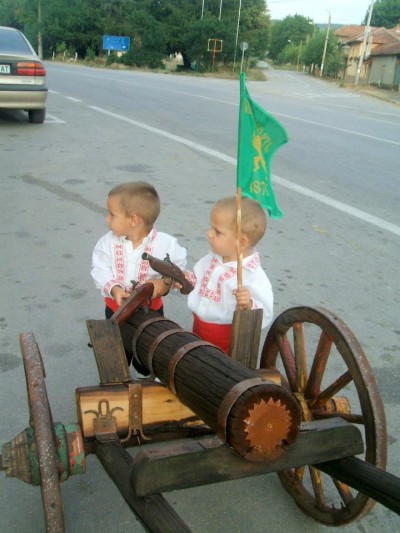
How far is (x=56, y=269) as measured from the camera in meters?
4.29

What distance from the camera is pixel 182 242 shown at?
16.4 ft

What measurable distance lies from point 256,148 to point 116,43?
5181 centimetres

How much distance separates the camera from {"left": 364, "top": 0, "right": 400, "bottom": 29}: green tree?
83062 mm

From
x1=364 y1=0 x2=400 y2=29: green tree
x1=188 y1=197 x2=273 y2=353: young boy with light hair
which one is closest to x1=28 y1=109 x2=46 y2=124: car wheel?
x1=188 y1=197 x2=273 y2=353: young boy with light hair

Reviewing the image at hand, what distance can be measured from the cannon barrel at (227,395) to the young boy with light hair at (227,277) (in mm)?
447

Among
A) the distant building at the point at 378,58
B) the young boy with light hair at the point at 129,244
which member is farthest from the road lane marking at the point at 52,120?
the distant building at the point at 378,58

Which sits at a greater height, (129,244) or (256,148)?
(256,148)

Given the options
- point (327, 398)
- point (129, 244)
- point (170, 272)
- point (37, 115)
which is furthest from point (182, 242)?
point (37, 115)

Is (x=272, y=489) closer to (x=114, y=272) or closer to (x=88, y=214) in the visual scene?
(x=114, y=272)

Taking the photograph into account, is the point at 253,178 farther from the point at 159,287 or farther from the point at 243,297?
the point at 159,287

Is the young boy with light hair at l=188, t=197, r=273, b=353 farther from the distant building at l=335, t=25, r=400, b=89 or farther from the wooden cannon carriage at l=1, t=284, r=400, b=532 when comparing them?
the distant building at l=335, t=25, r=400, b=89

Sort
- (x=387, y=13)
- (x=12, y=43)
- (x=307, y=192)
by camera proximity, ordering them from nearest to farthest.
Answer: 1. (x=307, y=192)
2. (x=12, y=43)
3. (x=387, y=13)

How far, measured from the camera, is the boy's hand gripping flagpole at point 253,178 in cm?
212

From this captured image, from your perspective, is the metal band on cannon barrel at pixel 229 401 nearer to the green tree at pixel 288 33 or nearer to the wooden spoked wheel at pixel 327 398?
the wooden spoked wheel at pixel 327 398
